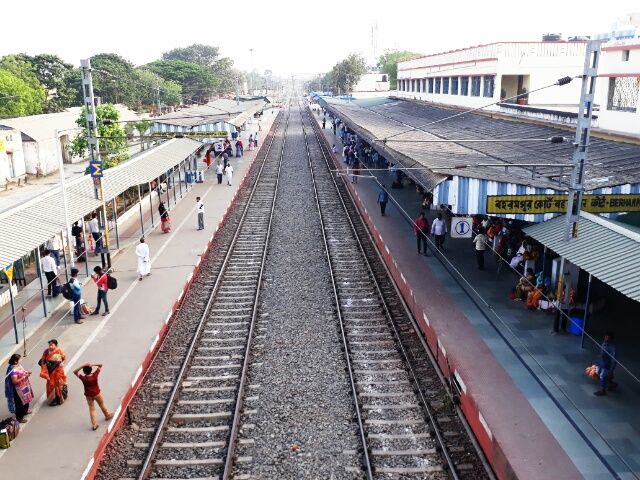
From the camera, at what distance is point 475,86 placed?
129 feet

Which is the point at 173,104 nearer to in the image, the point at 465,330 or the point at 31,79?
the point at 31,79

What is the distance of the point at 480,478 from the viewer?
26.8ft

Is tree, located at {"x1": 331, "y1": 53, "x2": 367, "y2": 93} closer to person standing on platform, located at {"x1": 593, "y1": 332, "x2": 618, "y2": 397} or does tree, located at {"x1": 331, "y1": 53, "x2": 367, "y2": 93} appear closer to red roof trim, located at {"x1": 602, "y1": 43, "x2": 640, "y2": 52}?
red roof trim, located at {"x1": 602, "y1": 43, "x2": 640, "y2": 52}

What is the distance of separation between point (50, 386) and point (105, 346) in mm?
2404

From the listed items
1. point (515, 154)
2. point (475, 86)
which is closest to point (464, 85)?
point (475, 86)

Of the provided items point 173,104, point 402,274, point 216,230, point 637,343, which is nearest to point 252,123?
point 173,104

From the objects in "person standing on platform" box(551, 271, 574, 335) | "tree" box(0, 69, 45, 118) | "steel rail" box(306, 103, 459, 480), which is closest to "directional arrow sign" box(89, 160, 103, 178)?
"steel rail" box(306, 103, 459, 480)

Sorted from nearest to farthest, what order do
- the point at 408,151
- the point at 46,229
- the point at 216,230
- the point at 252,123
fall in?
the point at 46,229 < the point at 408,151 < the point at 216,230 < the point at 252,123

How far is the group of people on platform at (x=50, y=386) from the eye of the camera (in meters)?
9.05

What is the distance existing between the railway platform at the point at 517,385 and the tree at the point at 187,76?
97861mm

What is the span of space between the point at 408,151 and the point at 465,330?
28.0 ft

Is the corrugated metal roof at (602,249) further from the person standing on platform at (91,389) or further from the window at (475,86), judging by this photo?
the window at (475,86)

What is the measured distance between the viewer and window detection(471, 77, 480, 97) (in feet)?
127

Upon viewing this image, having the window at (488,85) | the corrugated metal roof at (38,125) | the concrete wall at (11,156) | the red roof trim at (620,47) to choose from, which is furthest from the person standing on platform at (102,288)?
the concrete wall at (11,156)
